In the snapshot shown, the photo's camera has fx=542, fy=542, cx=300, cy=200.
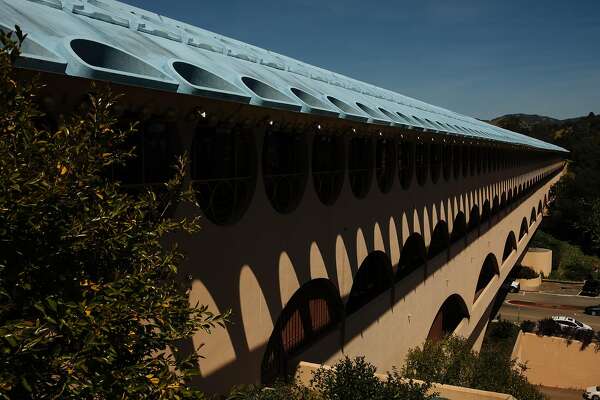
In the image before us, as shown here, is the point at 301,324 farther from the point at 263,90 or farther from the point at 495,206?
the point at 495,206

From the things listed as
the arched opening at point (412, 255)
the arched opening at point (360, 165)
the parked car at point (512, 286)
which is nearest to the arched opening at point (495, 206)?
the arched opening at point (412, 255)

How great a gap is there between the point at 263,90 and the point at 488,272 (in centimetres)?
3205

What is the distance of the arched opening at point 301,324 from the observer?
10719mm

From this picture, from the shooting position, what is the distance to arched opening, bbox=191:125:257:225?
8242mm

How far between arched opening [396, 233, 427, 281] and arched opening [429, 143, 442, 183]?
2.58m

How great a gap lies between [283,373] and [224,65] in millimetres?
6402

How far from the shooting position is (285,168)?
1059 centimetres

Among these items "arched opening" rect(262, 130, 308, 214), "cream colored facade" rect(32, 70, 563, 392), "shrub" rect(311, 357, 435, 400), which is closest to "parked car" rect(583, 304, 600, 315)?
"cream colored facade" rect(32, 70, 563, 392)

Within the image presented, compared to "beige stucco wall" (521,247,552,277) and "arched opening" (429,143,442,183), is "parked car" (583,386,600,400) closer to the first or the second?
"arched opening" (429,143,442,183)

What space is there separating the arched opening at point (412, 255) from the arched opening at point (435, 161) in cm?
258

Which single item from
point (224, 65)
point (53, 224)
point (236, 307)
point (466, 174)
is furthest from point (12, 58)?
point (466, 174)

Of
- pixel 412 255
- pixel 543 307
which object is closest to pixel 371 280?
pixel 412 255

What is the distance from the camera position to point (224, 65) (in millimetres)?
7840

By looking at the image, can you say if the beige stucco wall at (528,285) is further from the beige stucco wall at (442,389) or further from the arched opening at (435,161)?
the beige stucco wall at (442,389)
